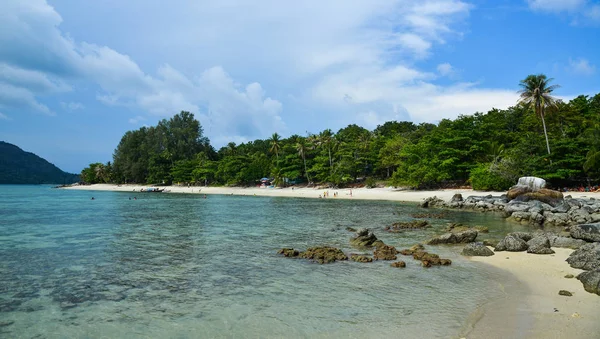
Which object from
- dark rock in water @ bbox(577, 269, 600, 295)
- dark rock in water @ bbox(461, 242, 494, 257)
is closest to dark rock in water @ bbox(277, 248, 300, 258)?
dark rock in water @ bbox(461, 242, 494, 257)

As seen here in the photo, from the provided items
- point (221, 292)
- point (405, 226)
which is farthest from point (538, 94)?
point (221, 292)

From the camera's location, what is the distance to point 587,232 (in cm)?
1761

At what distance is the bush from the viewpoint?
4602cm

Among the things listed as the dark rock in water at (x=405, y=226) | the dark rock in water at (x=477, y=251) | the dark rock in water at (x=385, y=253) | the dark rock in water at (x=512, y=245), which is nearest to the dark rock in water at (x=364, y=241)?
the dark rock in water at (x=385, y=253)

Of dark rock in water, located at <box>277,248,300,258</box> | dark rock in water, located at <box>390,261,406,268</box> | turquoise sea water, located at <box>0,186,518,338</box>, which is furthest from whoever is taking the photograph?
dark rock in water, located at <box>277,248,300,258</box>

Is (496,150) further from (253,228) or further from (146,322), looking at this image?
(146,322)

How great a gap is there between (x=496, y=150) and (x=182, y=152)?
84.9m

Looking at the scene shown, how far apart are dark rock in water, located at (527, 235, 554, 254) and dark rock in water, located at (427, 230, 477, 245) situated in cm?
298

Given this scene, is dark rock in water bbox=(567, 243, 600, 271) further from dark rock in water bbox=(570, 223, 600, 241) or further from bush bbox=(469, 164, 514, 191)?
bush bbox=(469, 164, 514, 191)

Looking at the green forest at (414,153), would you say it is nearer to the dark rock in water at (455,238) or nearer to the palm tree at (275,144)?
→ the palm tree at (275,144)

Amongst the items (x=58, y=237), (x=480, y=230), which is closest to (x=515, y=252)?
(x=480, y=230)

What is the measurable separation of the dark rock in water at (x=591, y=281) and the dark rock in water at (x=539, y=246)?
15.1ft

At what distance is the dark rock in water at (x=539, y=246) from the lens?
14.7 meters

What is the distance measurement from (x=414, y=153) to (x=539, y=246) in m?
42.9
